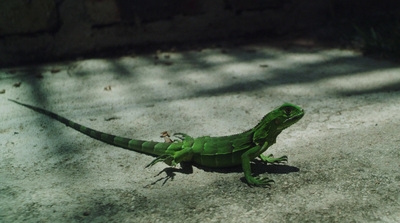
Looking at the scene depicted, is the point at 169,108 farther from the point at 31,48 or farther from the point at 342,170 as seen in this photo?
the point at 31,48

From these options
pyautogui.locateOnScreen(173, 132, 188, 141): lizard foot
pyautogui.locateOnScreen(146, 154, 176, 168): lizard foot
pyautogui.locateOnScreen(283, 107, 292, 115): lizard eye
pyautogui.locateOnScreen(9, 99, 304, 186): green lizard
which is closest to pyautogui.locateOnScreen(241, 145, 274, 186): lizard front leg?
pyautogui.locateOnScreen(9, 99, 304, 186): green lizard

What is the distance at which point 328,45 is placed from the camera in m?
5.90

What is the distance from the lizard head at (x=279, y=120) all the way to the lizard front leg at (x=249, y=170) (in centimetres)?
9

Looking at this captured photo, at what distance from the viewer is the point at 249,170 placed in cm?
247

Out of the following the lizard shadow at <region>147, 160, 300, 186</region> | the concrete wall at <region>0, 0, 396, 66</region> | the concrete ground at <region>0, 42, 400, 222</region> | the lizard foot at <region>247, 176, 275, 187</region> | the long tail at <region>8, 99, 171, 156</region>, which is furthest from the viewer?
the concrete wall at <region>0, 0, 396, 66</region>

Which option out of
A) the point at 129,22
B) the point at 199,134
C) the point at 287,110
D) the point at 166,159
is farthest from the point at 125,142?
the point at 129,22

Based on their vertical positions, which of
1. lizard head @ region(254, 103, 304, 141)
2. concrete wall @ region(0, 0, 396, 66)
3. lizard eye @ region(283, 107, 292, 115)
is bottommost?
lizard head @ region(254, 103, 304, 141)

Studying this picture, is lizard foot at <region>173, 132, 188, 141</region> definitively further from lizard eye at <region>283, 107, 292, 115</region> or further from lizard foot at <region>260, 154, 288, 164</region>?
lizard eye at <region>283, 107, 292, 115</region>

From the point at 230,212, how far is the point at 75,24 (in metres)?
3.93

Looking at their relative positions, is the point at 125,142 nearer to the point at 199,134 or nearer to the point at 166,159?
the point at 166,159

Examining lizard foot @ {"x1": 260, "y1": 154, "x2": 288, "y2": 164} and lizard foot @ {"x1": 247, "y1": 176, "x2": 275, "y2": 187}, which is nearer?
lizard foot @ {"x1": 247, "y1": 176, "x2": 275, "y2": 187}

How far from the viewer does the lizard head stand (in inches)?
97.3

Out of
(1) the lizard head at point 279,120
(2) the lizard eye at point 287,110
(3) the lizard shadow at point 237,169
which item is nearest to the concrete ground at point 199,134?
(3) the lizard shadow at point 237,169

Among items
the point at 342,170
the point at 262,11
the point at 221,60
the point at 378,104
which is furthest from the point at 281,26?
the point at 342,170
